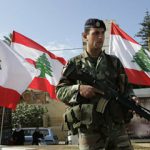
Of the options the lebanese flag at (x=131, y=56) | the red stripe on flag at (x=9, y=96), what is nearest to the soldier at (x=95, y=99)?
the red stripe on flag at (x=9, y=96)

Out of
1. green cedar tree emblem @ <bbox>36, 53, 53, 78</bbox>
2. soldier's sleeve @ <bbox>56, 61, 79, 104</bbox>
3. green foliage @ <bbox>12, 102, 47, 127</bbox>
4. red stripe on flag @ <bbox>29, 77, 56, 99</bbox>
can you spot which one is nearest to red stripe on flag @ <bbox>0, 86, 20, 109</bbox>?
red stripe on flag @ <bbox>29, 77, 56, 99</bbox>

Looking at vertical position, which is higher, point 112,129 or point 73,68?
point 73,68

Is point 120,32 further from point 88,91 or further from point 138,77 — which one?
point 88,91

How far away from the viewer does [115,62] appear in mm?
4191

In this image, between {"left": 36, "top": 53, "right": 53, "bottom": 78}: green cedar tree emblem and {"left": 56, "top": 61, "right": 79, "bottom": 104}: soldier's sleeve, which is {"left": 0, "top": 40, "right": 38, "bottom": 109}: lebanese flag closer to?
{"left": 36, "top": 53, "right": 53, "bottom": 78}: green cedar tree emblem

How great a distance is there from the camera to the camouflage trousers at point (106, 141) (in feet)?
12.9

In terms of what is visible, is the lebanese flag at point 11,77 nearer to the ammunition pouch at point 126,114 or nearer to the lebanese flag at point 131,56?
the lebanese flag at point 131,56

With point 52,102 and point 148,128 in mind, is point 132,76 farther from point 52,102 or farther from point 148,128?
point 52,102

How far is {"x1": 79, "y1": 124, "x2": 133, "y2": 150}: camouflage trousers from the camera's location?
12.9 ft

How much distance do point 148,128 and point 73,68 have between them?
614 inches

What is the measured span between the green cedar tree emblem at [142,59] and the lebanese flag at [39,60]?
8.57 ft

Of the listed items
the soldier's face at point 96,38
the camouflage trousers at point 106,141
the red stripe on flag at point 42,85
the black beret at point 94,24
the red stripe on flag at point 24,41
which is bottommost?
the camouflage trousers at point 106,141

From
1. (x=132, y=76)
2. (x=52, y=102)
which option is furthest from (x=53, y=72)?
(x=52, y=102)

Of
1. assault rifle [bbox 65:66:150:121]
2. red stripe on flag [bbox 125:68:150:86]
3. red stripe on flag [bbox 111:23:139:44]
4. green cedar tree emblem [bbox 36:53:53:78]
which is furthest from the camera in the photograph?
red stripe on flag [bbox 111:23:139:44]
